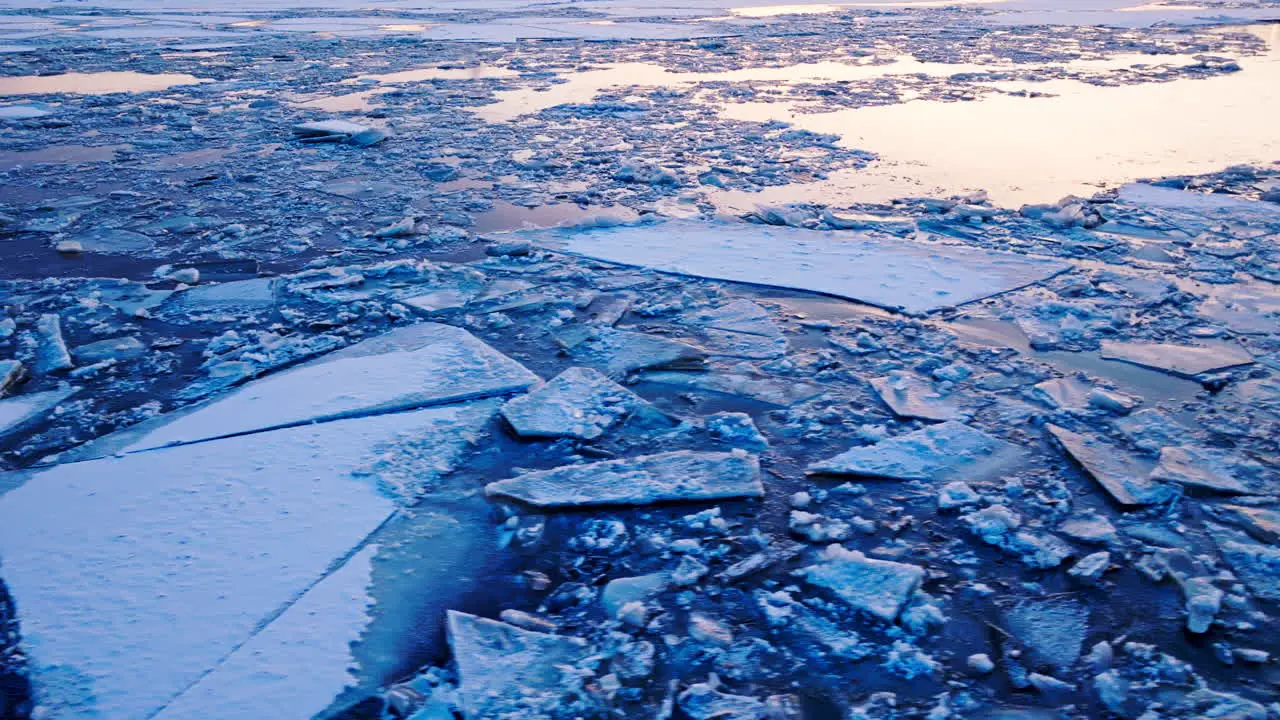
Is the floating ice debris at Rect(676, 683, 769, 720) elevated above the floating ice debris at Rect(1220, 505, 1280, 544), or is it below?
below

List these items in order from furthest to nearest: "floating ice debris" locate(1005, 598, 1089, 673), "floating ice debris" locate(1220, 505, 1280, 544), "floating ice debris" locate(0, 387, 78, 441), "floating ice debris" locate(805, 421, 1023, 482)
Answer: "floating ice debris" locate(0, 387, 78, 441) → "floating ice debris" locate(805, 421, 1023, 482) → "floating ice debris" locate(1220, 505, 1280, 544) → "floating ice debris" locate(1005, 598, 1089, 673)

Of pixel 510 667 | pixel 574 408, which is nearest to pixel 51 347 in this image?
pixel 574 408

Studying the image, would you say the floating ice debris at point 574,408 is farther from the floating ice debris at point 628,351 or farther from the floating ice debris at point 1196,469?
the floating ice debris at point 1196,469

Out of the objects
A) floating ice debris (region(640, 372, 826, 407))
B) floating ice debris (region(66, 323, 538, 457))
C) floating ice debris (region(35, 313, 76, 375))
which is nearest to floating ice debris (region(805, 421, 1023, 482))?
floating ice debris (region(640, 372, 826, 407))

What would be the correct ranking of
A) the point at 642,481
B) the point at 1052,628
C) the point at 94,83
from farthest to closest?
the point at 94,83, the point at 642,481, the point at 1052,628

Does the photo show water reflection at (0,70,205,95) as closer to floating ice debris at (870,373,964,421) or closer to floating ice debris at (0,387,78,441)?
floating ice debris at (0,387,78,441)

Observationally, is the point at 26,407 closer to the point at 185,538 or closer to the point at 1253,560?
the point at 185,538

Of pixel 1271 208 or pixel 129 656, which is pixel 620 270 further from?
pixel 1271 208
